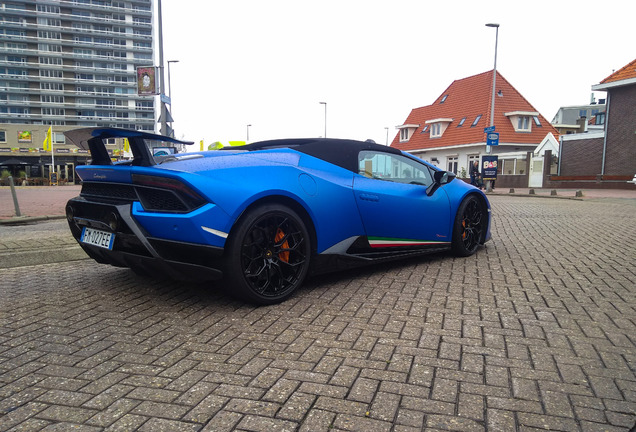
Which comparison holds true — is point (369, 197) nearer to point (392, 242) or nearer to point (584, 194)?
point (392, 242)

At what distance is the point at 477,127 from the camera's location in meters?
38.6

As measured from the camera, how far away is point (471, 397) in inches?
82.0

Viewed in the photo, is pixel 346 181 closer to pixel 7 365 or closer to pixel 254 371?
pixel 254 371

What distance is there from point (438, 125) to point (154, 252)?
1696 inches

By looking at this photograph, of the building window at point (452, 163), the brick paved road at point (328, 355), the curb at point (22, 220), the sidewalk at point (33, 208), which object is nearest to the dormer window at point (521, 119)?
the building window at point (452, 163)

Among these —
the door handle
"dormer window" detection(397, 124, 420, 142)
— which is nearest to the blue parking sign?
the door handle

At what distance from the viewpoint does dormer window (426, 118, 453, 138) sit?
42338 mm

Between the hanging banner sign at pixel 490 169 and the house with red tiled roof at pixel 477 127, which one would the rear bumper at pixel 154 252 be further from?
the house with red tiled roof at pixel 477 127

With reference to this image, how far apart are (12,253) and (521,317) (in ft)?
17.9

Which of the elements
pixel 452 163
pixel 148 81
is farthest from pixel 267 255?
pixel 452 163

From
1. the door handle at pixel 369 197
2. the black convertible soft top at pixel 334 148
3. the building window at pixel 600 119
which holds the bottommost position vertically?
the door handle at pixel 369 197

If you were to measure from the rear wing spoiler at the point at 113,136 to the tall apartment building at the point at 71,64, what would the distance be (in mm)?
70978

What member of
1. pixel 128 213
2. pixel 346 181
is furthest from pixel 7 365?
pixel 346 181

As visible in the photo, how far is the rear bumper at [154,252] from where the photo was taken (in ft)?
9.91
